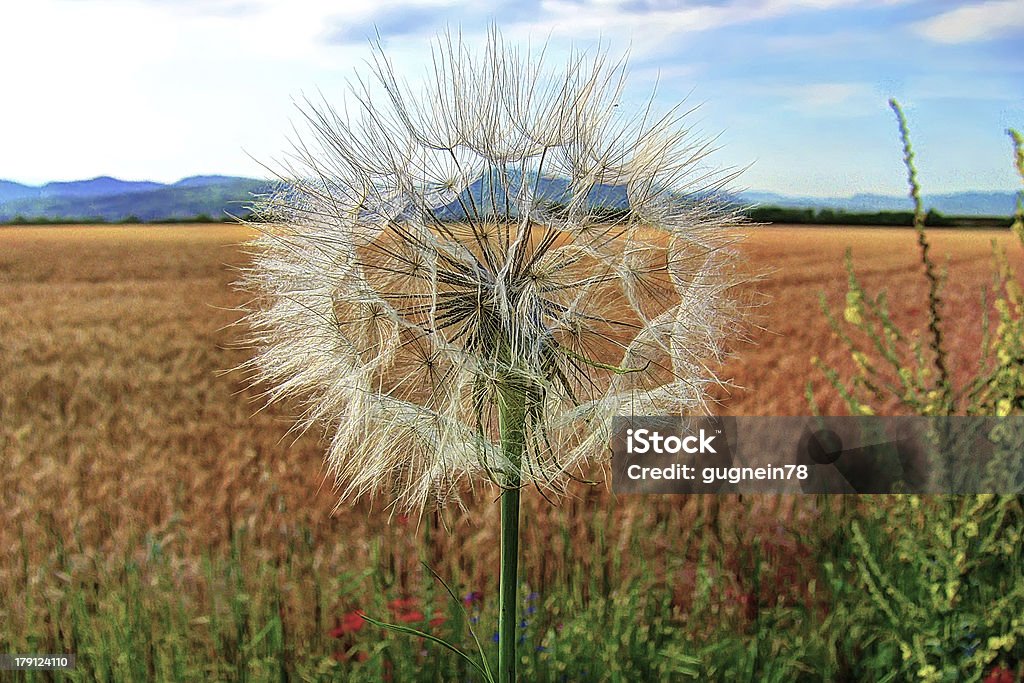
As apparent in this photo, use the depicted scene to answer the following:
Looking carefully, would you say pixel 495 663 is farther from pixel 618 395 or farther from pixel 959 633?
pixel 959 633

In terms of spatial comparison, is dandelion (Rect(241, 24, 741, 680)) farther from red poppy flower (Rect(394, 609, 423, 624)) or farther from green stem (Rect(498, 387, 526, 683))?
red poppy flower (Rect(394, 609, 423, 624))

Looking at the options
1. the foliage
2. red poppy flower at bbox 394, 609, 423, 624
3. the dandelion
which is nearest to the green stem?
the dandelion

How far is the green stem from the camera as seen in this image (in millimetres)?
1732

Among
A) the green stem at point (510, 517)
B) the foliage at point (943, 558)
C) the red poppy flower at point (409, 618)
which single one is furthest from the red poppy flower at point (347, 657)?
the foliage at point (943, 558)

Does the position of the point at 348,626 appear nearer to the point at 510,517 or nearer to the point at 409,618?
the point at 409,618

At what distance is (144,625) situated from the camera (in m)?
2.72

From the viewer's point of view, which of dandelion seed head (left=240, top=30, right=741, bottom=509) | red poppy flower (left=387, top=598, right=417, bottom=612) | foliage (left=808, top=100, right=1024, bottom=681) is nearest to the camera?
dandelion seed head (left=240, top=30, right=741, bottom=509)

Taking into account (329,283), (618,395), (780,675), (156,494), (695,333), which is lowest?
(780,675)

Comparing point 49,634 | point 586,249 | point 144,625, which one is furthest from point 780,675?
point 49,634

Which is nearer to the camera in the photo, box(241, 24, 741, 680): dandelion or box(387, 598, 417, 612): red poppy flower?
box(241, 24, 741, 680): dandelion

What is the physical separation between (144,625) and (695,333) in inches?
79.2

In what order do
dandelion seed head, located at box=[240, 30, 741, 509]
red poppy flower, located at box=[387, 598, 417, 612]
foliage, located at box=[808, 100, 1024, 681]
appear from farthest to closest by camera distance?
1. red poppy flower, located at box=[387, 598, 417, 612]
2. foliage, located at box=[808, 100, 1024, 681]
3. dandelion seed head, located at box=[240, 30, 741, 509]

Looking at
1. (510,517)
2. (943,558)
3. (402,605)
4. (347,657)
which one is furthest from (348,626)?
(943,558)

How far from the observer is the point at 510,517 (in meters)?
1.80
